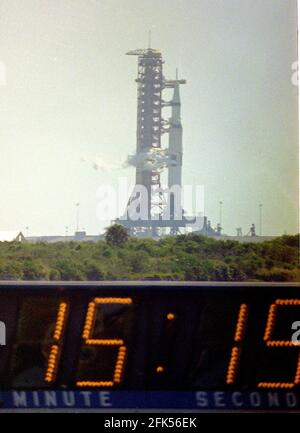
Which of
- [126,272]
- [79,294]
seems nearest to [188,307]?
[79,294]

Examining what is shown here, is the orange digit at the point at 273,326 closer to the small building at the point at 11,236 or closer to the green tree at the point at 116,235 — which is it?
the small building at the point at 11,236

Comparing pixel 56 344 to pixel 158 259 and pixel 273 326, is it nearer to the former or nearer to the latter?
pixel 273 326

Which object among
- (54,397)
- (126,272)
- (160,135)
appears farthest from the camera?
(160,135)

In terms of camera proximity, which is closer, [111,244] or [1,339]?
[1,339]

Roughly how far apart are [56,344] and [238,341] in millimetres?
958

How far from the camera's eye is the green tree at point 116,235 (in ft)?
123

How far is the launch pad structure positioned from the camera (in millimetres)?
38397

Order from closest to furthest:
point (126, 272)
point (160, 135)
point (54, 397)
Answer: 1. point (54, 397)
2. point (126, 272)
3. point (160, 135)

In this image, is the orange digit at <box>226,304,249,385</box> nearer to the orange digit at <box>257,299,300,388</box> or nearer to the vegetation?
the orange digit at <box>257,299,300,388</box>

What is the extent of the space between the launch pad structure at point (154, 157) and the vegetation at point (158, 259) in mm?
741

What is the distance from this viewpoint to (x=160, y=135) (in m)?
39.7

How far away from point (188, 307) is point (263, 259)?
30.6 m

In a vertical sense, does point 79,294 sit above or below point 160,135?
below

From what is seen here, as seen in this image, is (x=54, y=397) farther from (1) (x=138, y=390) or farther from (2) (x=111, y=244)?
(2) (x=111, y=244)
